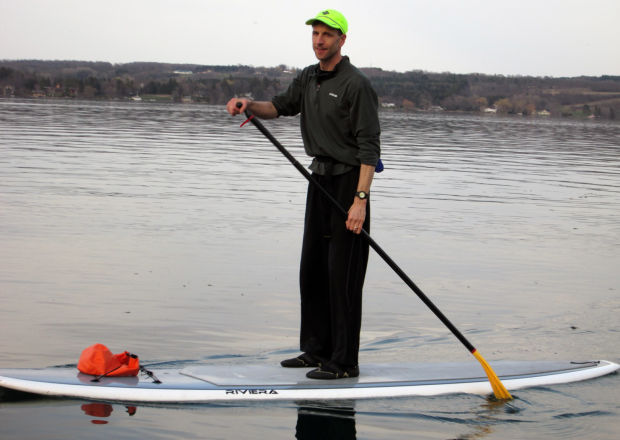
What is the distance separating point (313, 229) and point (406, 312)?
3.22 metres

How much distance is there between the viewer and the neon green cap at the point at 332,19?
5715 mm

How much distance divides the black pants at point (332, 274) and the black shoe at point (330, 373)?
0.05m

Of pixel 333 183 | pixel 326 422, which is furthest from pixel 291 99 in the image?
pixel 326 422

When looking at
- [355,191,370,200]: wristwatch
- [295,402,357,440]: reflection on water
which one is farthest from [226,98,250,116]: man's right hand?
[295,402,357,440]: reflection on water

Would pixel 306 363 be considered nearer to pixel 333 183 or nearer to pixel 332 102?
pixel 333 183

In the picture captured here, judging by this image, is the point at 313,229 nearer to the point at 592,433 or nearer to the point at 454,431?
the point at 454,431

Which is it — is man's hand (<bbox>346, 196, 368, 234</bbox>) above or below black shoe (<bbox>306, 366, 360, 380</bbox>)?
above

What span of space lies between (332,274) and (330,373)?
0.76 m

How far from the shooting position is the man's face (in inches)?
227

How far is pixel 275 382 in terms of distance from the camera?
20.2ft

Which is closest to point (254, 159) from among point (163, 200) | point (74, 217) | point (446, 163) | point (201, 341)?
point (446, 163)

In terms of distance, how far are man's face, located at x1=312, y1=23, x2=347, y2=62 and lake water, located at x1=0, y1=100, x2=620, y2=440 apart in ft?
8.13

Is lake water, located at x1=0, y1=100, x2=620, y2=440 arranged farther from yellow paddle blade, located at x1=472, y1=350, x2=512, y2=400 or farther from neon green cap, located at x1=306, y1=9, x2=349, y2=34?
neon green cap, located at x1=306, y1=9, x2=349, y2=34

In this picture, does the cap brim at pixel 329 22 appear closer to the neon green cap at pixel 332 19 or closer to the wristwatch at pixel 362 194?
the neon green cap at pixel 332 19
